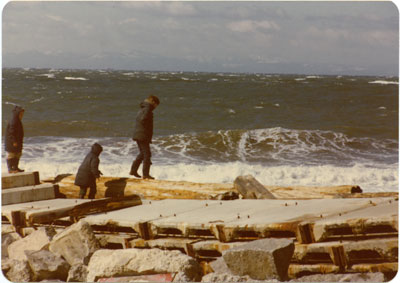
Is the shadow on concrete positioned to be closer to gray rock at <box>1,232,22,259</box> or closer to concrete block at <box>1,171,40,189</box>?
concrete block at <box>1,171,40,189</box>

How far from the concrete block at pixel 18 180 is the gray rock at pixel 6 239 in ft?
5.43

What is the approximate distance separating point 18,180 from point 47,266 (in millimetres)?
3366

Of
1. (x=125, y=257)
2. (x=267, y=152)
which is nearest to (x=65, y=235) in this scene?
(x=125, y=257)

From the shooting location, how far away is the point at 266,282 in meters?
5.46

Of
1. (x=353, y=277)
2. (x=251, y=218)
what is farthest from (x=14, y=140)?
(x=353, y=277)

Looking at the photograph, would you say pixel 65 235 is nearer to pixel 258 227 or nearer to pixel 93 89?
pixel 258 227

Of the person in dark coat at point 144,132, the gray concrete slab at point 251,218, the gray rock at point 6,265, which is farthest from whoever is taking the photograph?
the person in dark coat at point 144,132

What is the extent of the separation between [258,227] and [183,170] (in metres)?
8.48

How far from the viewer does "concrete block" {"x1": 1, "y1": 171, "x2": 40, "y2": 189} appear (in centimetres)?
927

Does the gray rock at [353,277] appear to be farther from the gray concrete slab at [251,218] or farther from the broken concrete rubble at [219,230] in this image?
the gray concrete slab at [251,218]

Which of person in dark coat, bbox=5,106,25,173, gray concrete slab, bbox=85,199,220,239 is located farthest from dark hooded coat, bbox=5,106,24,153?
gray concrete slab, bbox=85,199,220,239

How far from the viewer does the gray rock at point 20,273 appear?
6.38 m

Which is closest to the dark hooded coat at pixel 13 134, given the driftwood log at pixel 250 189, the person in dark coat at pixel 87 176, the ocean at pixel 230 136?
the person in dark coat at pixel 87 176

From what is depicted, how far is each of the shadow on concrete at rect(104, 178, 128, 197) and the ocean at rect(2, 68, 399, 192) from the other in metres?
4.49
